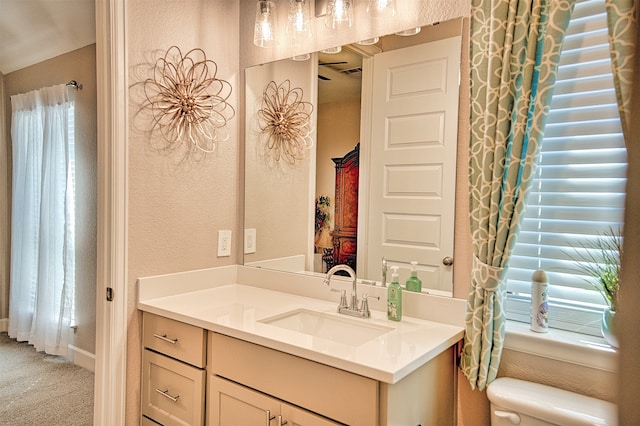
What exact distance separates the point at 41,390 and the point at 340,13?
2774mm

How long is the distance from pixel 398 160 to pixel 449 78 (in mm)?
350

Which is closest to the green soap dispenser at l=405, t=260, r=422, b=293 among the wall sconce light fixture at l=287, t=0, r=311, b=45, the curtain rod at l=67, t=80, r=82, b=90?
the wall sconce light fixture at l=287, t=0, r=311, b=45

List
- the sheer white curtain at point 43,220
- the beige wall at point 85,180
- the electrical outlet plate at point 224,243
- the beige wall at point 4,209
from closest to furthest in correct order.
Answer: the electrical outlet plate at point 224,243 → the beige wall at point 85,180 → the sheer white curtain at point 43,220 → the beige wall at point 4,209

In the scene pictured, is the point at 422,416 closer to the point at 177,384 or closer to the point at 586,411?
the point at 586,411

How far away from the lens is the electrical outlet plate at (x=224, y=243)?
6.93ft

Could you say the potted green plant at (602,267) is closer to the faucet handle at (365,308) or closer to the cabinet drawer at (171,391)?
the faucet handle at (365,308)

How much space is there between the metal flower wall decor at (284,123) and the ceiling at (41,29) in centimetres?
161

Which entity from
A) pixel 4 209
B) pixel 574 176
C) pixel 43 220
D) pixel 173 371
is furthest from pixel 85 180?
pixel 574 176

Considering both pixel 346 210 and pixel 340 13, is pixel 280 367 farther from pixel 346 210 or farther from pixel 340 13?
pixel 340 13

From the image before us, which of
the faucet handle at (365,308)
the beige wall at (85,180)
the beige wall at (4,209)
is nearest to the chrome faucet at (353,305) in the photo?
the faucet handle at (365,308)

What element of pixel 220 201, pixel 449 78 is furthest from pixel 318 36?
pixel 220 201

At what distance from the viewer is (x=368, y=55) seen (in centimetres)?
173

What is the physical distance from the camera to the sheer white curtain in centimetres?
295

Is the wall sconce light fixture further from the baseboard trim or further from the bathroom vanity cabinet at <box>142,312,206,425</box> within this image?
the baseboard trim
